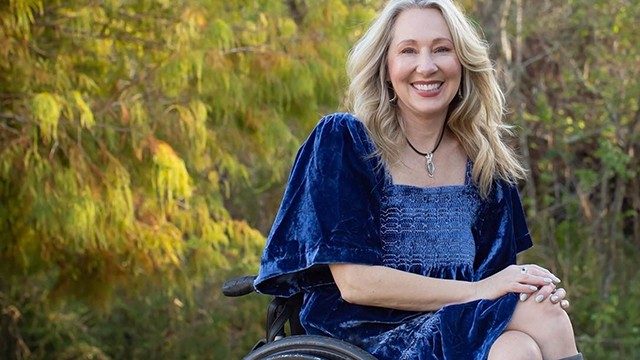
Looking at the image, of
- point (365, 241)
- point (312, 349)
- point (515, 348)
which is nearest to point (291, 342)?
point (312, 349)

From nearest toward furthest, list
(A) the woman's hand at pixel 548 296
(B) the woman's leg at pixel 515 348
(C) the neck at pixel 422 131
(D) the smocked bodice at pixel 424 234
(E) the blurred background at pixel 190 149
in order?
1. (B) the woman's leg at pixel 515 348
2. (A) the woman's hand at pixel 548 296
3. (D) the smocked bodice at pixel 424 234
4. (C) the neck at pixel 422 131
5. (E) the blurred background at pixel 190 149

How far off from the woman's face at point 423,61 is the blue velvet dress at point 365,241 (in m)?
0.15

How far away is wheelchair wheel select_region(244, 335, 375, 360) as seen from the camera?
9.81ft

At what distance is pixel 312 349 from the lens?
9.92ft

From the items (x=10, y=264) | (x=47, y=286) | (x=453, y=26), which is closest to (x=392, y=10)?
(x=453, y=26)

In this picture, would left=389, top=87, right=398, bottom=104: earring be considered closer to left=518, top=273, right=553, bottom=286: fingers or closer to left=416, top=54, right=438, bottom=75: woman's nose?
left=416, top=54, right=438, bottom=75: woman's nose

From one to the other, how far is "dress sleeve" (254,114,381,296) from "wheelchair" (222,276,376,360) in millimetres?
78

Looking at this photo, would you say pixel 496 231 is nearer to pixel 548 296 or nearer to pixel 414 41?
pixel 548 296

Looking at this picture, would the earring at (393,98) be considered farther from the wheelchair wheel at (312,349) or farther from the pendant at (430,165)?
the wheelchair wheel at (312,349)

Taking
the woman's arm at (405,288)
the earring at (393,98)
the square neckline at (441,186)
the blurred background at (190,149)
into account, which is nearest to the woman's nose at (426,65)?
the earring at (393,98)

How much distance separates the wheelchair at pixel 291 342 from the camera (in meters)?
3.00

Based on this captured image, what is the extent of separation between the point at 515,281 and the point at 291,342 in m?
0.52

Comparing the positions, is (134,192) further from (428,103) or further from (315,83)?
(428,103)

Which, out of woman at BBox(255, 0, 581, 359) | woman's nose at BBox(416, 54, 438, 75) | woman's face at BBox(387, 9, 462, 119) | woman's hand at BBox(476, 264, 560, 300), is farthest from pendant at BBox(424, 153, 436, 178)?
woman's hand at BBox(476, 264, 560, 300)
